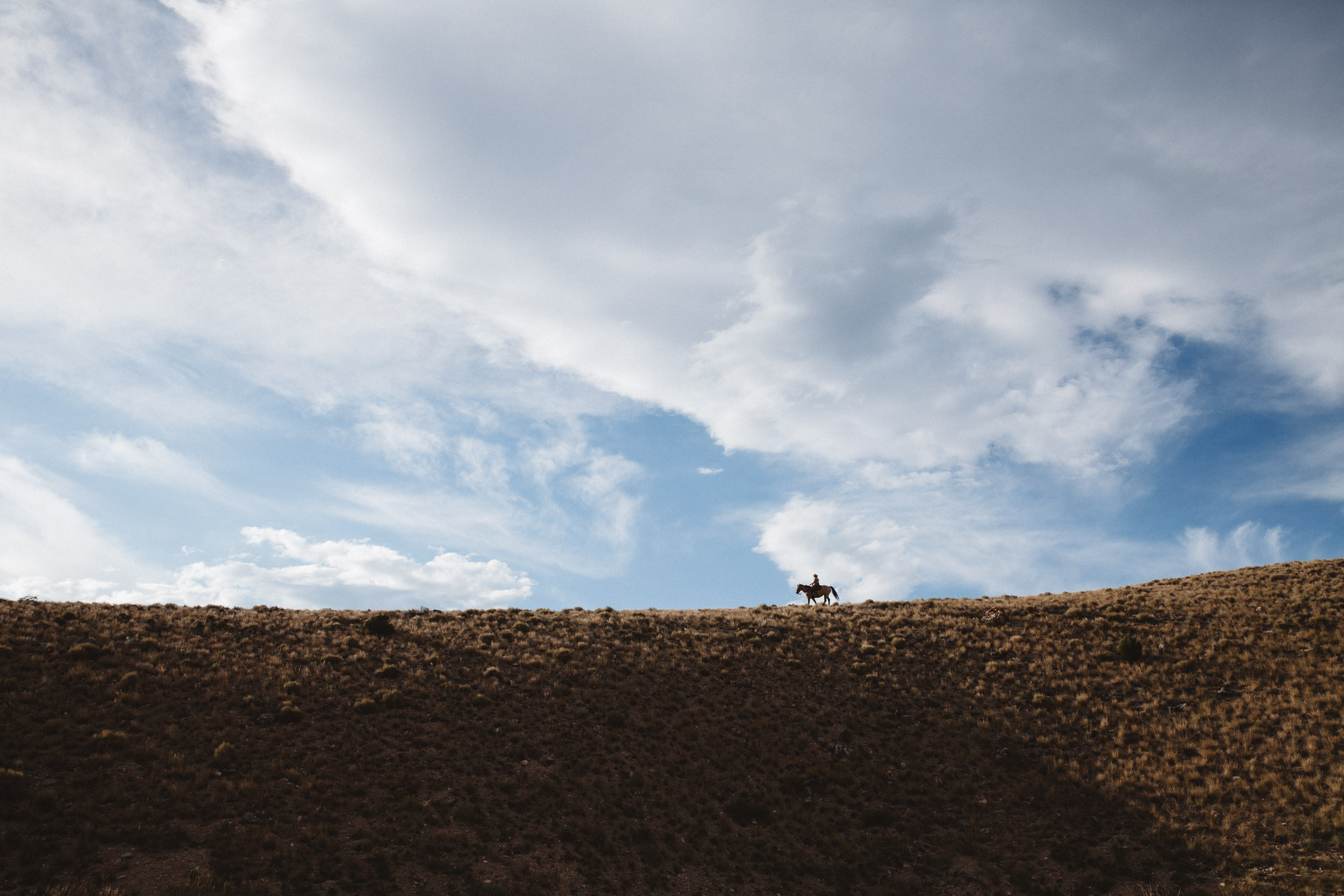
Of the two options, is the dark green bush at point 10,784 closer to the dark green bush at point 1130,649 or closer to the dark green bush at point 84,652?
the dark green bush at point 84,652

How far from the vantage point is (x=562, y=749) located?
29.0m

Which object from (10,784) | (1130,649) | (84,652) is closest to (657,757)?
(10,784)

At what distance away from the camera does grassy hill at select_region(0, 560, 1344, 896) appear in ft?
67.4

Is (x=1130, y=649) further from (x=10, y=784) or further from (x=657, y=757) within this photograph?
(x=10, y=784)

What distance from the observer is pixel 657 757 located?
1170 inches

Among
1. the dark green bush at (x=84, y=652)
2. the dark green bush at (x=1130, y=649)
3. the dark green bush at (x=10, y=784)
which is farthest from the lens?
the dark green bush at (x=1130, y=649)

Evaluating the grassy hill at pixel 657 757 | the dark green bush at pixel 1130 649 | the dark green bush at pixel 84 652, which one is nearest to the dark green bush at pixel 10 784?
the grassy hill at pixel 657 757

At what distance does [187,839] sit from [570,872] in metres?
12.0

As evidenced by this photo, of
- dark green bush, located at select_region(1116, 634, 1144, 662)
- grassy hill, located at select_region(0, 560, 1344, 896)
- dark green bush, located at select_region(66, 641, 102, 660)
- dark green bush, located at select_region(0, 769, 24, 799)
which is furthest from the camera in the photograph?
dark green bush, located at select_region(1116, 634, 1144, 662)

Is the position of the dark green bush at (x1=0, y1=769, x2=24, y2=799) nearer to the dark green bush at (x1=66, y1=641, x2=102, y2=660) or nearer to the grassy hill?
the grassy hill

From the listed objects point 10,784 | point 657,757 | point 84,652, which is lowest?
point 10,784

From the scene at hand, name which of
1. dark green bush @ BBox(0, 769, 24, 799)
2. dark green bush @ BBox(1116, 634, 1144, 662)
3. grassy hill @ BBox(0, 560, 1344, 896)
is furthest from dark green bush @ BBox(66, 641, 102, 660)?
dark green bush @ BBox(1116, 634, 1144, 662)

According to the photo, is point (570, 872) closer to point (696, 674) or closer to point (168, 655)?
point (696, 674)

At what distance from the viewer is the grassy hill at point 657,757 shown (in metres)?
20.5
